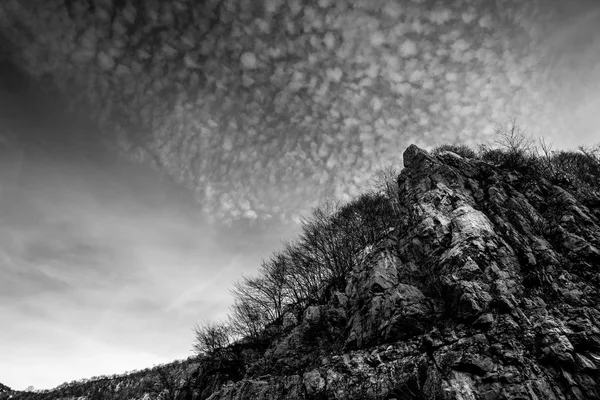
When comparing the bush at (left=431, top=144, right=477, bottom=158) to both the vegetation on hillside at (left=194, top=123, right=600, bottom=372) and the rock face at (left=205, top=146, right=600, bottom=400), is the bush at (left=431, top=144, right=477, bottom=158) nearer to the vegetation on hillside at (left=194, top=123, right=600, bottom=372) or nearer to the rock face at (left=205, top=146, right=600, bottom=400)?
the vegetation on hillside at (left=194, top=123, right=600, bottom=372)

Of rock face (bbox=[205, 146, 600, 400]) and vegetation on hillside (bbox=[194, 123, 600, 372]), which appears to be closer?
rock face (bbox=[205, 146, 600, 400])

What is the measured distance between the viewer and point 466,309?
15.6 m

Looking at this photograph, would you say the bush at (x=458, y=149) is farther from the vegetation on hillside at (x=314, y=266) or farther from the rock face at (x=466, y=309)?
the rock face at (x=466, y=309)

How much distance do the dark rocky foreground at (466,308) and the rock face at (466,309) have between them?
7 cm

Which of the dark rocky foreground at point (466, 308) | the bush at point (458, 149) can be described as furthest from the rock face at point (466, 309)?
the bush at point (458, 149)

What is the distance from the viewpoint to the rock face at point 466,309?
12344 millimetres

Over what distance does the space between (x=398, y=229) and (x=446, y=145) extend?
88.9ft

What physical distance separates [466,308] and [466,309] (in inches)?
2.2

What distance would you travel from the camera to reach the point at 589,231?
18.5 metres

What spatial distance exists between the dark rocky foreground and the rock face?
67mm

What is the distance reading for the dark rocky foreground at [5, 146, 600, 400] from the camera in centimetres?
1239

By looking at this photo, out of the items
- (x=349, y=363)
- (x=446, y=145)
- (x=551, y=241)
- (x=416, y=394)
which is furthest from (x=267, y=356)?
(x=446, y=145)

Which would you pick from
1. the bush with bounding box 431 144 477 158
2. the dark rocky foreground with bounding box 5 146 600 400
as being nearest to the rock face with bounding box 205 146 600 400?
the dark rocky foreground with bounding box 5 146 600 400

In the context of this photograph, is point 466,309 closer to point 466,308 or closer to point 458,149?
point 466,308
